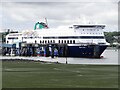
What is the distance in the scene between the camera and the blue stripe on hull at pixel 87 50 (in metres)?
88.3

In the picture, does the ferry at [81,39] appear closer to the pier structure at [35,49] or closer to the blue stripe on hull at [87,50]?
the blue stripe on hull at [87,50]

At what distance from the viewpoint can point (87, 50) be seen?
291 ft

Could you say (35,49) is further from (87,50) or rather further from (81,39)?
(87,50)

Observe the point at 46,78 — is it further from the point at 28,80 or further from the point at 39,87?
the point at 39,87

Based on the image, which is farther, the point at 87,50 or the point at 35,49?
the point at 35,49

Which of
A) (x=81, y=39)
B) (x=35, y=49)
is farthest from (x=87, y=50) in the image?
(x=35, y=49)

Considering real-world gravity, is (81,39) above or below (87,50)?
above

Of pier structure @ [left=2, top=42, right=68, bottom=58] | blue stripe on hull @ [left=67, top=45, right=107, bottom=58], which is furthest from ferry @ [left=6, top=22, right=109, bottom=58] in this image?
pier structure @ [left=2, top=42, right=68, bottom=58]

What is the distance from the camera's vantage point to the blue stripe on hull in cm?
8831

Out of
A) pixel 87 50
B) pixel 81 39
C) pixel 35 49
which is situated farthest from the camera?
pixel 35 49

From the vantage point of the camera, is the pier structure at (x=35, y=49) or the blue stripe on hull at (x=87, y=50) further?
the pier structure at (x=35, y=49)

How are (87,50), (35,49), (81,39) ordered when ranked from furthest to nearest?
(35,49)
(81,39)
(87,50)

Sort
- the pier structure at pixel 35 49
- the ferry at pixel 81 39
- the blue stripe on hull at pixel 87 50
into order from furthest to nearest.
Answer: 1. the pier structure at pixel 35 49
2. the ferry at pixel 81 39
3. the blue stripe on hull at pixel 87 50

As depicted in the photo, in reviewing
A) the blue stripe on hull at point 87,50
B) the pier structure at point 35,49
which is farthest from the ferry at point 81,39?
the pier structure at point 35,49
